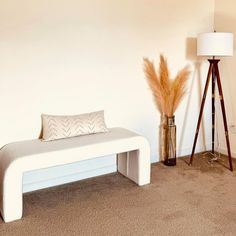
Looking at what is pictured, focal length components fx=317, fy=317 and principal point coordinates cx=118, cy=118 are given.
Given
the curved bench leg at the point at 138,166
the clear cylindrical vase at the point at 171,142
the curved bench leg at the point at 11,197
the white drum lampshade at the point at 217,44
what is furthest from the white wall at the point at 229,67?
the curved bench leg at the point at 11,197

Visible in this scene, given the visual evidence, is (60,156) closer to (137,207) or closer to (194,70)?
(137,207)

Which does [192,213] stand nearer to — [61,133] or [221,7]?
[61,133]

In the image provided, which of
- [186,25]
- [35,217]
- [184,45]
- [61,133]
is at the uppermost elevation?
[186,25]

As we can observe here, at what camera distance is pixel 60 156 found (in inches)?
109

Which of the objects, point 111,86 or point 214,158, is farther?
point 214,158

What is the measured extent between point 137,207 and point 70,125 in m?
1.01

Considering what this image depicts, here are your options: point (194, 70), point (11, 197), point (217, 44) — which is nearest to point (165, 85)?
point (194, 70)

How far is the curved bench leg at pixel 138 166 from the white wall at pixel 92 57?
296 millimetres

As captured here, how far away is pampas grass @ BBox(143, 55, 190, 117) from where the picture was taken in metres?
3.71

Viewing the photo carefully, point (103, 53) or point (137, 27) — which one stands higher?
point (137, 27)

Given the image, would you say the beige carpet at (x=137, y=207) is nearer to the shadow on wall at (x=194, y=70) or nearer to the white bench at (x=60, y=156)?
the white bench at (x=60, y=156)

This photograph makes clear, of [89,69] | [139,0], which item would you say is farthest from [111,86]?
[139,0]

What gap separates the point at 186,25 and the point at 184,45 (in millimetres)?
241

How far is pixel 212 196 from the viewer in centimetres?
300
